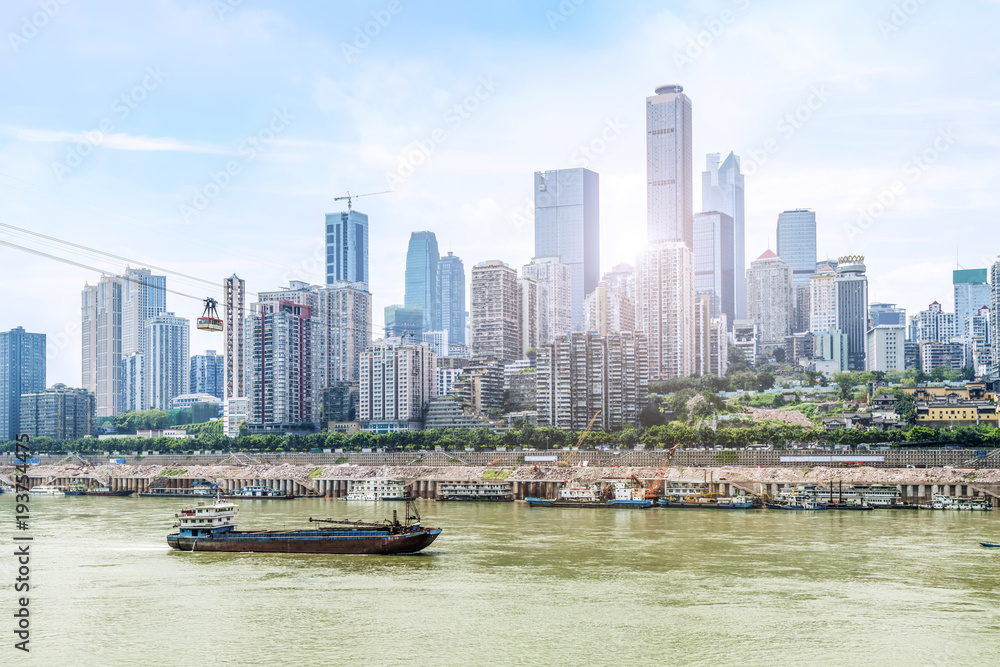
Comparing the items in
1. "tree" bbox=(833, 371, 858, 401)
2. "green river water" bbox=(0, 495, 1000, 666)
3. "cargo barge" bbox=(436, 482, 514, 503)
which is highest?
"tree" bbox=(833, 371, 858, 401)

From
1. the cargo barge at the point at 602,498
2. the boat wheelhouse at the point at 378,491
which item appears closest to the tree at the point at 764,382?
the cargo barge at the point at 602,498

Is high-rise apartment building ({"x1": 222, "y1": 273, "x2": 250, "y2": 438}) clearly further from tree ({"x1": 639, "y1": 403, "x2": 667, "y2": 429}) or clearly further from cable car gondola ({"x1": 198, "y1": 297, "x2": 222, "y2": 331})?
cable car gondola ({"x1": 198, "y1": 297, "x2": 222, "y2": 331})

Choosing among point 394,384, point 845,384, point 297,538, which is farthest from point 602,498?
point 845,384

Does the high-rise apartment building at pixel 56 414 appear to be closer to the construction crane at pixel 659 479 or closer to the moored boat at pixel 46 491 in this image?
the moored boat at pixel 46 491

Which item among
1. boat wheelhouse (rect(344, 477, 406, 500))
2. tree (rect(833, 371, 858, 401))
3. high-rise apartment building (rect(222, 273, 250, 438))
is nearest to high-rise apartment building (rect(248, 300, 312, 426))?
high-rise apartment building (rect(222, 273, 250, 438))

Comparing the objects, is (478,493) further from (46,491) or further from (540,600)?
(540,600)
